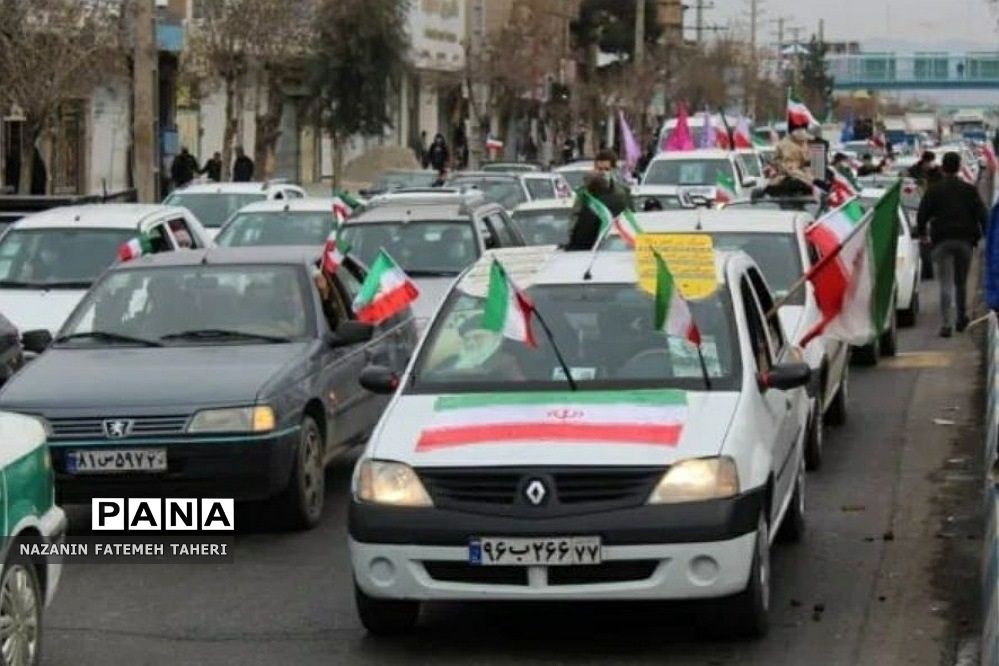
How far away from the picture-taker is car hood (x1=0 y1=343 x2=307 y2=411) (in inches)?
444

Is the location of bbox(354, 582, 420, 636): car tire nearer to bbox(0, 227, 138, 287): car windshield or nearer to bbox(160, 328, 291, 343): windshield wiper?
bbox(160, 328, 291, 343): windshield wiper

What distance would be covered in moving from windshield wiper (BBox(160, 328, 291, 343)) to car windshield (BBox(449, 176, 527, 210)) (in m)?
21.4

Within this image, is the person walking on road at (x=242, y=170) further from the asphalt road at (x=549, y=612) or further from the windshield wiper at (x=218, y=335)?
the windshield wiper at (x=218, y=335)

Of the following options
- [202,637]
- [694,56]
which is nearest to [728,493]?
[202,637]

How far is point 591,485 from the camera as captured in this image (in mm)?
8750

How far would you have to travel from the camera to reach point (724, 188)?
95.6 feet

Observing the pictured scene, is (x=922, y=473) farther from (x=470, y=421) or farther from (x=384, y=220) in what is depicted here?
(x=384, y=220)

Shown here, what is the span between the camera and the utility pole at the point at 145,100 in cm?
2986

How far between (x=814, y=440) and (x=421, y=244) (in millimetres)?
6198

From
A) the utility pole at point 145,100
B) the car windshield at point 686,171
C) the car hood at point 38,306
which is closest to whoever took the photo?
the car hood at point 38,306

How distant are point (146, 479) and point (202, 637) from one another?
1778mm

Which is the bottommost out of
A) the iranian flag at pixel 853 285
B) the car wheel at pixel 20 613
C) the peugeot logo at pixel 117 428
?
the car wheel at pixel 20 613

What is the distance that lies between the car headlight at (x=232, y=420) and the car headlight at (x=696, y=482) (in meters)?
3.15

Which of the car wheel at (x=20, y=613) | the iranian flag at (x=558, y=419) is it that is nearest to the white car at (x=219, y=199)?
the iranian flag at (x=558, y=419)
